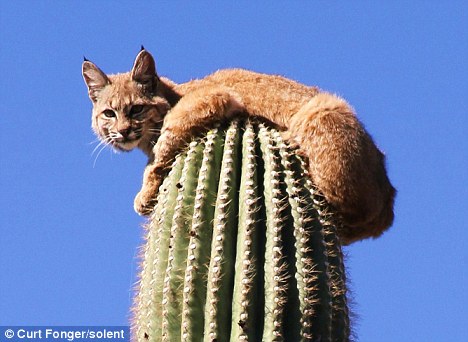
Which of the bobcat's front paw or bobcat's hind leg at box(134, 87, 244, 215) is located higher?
bobcat's hind leg at box(134, 87, 244, 215)

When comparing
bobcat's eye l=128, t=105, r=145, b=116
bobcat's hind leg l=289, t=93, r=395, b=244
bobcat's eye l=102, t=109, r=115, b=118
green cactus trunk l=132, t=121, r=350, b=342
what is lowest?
green cactus trunk l=132, t=121, r=350, b=342

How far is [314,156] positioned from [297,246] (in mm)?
650

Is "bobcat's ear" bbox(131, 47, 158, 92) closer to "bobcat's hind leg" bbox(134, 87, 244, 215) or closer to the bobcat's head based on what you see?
the bobcat's head

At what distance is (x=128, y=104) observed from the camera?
21.5ft

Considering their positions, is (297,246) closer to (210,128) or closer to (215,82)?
(210,128)

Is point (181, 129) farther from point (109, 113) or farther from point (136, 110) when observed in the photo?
point (109, 113)

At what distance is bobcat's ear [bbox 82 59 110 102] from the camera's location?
271 inches

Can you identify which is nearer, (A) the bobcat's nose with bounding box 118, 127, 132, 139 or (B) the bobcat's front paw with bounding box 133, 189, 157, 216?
(B) the bobcat's front paw with bounding box 133, 189, 157, 216

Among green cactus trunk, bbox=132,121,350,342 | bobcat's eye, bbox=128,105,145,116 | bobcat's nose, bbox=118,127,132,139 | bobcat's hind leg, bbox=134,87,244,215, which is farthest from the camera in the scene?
bobcat's eye, bbox=128,105,145,116

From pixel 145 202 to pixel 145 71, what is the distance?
139 cm

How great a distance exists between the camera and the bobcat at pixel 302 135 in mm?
5344

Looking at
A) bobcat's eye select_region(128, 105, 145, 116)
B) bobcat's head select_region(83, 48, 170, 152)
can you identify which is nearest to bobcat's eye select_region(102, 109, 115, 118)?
bobcat's head select_region(83, 48, 170, 152)

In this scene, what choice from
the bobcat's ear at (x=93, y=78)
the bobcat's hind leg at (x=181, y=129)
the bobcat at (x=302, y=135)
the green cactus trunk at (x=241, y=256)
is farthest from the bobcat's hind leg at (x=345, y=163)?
the bobcat's ear at (x=93, y=78)

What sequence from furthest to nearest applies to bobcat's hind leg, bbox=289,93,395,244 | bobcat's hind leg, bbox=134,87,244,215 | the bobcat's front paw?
the bobcat's front paw → bobcat's hind leg, bbox=134,87,244,215 → bobcat's hind leg, bbox=289,93,395,244
